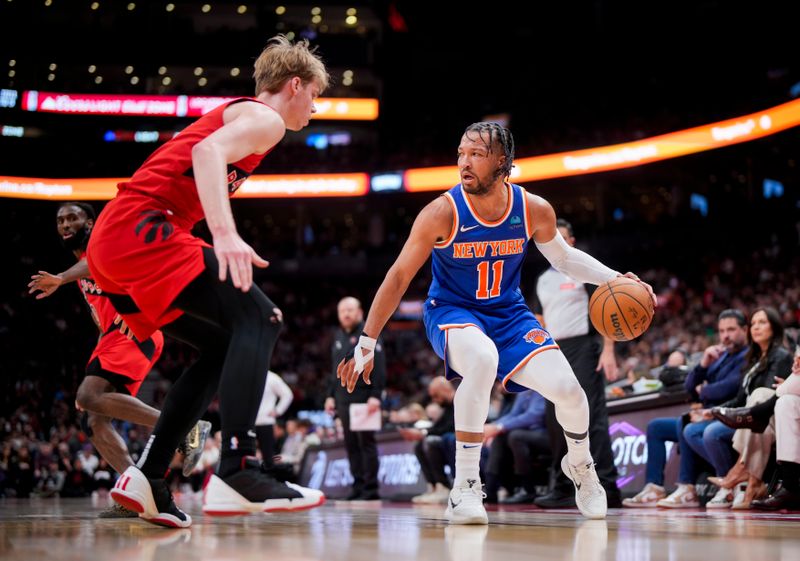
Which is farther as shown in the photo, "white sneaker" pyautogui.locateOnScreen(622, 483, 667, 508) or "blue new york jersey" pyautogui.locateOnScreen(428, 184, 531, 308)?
"white sneaker" pyautogui.locateOnScreen(622, 483, 667, 508)

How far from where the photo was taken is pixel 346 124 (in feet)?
106

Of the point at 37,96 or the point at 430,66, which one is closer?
the point at 37,96

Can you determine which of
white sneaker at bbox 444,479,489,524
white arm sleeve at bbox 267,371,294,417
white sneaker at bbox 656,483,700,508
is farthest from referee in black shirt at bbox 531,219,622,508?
white arm sleeve at bbox 267,371,294,417

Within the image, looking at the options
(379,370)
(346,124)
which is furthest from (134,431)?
(346,124)

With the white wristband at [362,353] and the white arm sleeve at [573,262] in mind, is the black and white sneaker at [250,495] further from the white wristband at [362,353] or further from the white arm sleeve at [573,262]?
the white arm sleeve at [573,262]

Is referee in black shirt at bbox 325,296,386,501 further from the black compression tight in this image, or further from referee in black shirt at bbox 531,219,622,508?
the black compression tight

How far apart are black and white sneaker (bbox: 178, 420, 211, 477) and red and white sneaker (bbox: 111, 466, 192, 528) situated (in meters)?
1.02

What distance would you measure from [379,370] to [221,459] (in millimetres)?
6440

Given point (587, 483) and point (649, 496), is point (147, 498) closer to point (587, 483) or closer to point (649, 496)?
point (587, 483)

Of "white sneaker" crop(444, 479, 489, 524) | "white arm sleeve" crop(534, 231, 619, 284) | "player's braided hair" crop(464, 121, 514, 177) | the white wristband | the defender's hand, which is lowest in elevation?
"white sneaker" crop(444, 479, 489, 524)

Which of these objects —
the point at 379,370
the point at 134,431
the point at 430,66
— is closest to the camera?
the point at 379,370

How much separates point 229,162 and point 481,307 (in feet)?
6.09

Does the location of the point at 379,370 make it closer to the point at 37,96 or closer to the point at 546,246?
the point at 546,246

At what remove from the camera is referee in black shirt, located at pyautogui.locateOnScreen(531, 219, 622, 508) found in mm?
6516
